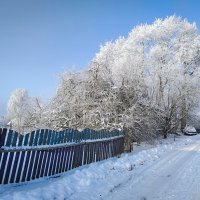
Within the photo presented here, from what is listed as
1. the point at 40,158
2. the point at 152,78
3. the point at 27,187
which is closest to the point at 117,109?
the point at 40,158

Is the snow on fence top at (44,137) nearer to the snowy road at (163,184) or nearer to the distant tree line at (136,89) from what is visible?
the snowy road at (163,184)

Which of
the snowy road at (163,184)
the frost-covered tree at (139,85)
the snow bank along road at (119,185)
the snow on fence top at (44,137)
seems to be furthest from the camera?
the frost-covered tree at (139,85)

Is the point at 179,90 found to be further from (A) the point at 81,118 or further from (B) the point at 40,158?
(B) the point at 40,158

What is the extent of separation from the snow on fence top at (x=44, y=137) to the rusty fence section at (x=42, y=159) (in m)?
0.09

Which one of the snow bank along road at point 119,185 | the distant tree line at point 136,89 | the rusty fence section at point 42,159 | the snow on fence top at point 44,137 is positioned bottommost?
the snow bank along road at point 119,185

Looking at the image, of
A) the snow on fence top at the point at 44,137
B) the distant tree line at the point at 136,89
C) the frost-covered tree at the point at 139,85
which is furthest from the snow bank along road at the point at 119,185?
the distant tree line at the point at 136,89

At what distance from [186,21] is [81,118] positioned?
81.4 feet

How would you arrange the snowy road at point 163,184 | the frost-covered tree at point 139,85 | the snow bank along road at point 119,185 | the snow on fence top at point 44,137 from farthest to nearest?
the frost-covered tree at point 139,85, the snow on fence top at point 44,137, the snowy road at point 163,184, the snow bank along road at point 119,185

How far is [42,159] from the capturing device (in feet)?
28.0

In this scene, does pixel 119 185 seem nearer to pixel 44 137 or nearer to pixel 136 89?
pixel 44 137

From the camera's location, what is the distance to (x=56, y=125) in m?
16.8

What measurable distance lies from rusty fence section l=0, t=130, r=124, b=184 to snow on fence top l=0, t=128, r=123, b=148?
0.28 feet

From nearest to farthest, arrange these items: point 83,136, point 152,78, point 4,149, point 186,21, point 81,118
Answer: point 4,149, point 83,136, point 81,118, point 152,78, point 186,21

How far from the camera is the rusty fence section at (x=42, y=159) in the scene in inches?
291
